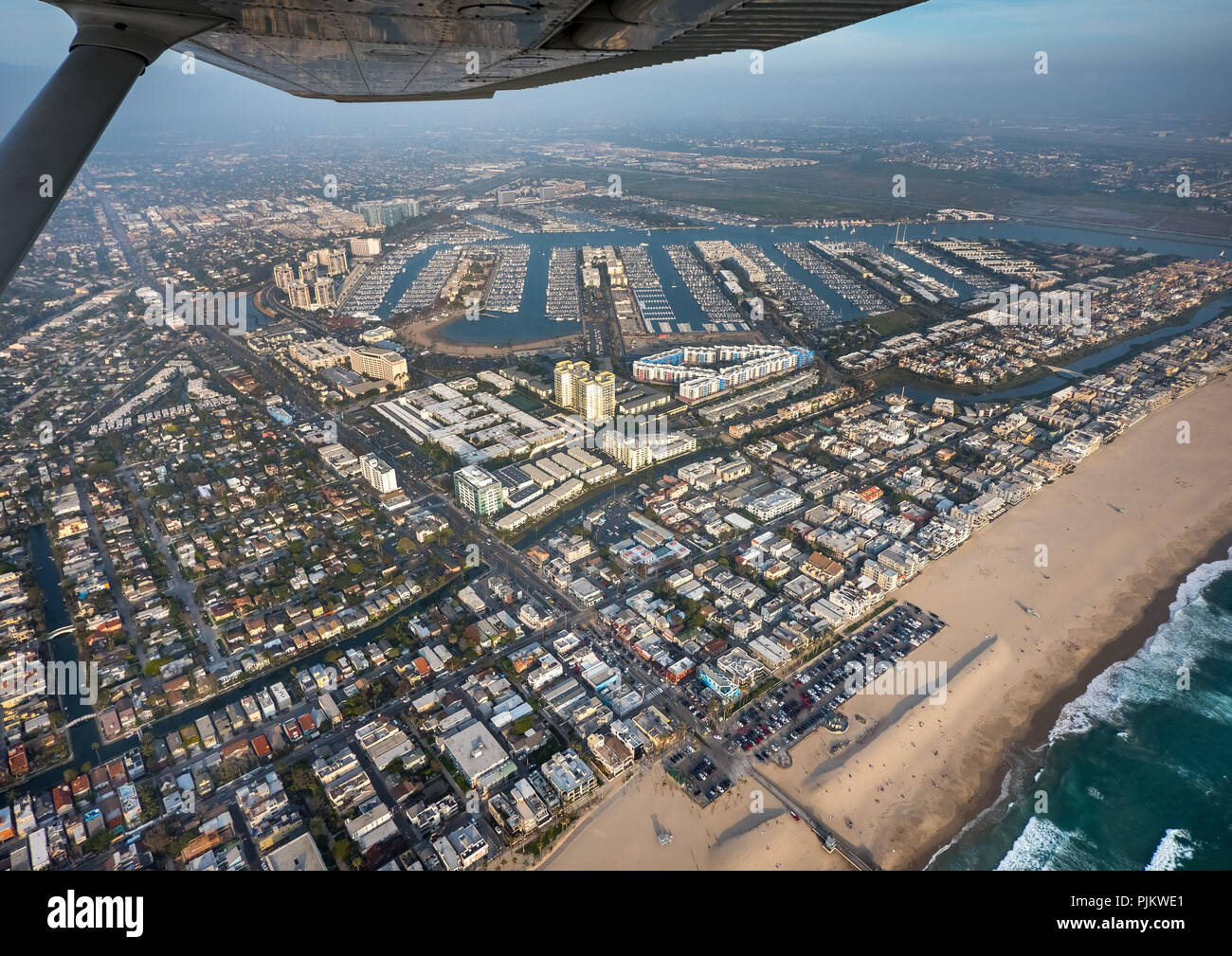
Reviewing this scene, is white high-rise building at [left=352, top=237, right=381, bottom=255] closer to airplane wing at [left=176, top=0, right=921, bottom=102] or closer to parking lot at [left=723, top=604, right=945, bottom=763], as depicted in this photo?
parking lot at [left=723, top=604, right=945, bottom=763]

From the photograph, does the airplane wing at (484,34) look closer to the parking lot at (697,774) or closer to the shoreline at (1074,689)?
the parking lot at (697,774)

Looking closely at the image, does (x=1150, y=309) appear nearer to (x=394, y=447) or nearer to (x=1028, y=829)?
(x=1028, y=829)

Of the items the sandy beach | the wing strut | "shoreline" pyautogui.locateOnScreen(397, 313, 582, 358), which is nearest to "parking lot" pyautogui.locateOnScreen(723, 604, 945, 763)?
the sandy beach

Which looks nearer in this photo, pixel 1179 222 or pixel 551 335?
pixel 551 335

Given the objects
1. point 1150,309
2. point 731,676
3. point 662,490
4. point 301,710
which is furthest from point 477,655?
point 1150,309

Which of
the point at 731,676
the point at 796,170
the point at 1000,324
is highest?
the point at 796,170

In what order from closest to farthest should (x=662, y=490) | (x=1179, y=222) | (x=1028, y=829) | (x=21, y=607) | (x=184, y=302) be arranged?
(x=1028, y=829) < (x=21, y=607) < (x=662, y=490) < (x=184, y=302) < (x=1179, y=222)

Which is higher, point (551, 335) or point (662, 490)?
point (551, 335)
